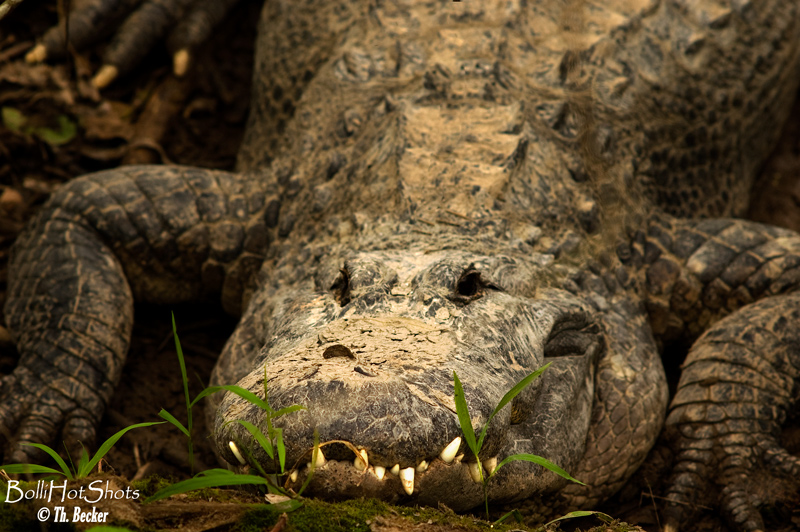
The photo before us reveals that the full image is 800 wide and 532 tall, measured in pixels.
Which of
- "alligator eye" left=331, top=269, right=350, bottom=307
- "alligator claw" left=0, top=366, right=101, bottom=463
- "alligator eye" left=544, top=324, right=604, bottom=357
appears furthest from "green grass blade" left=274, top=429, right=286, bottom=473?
"alligator claw" left=0, top=366, right=101, bottom=463

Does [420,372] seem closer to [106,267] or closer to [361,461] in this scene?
[361,461]

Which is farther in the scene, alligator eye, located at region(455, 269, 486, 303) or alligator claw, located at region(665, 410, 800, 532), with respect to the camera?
alligator claw, located at region(665, 410, 800, 532)

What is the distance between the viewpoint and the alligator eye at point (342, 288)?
293 cm

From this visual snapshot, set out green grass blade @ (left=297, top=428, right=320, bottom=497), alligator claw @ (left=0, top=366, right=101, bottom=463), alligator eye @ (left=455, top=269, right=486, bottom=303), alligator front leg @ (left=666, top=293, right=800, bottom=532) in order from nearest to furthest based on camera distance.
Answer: green grass blade @ (left=297, top=428, right=320, bottom=497)
alligator eye @ (left=455, top=269, right=486, bottom=303)
alligator front leg @ (left=666, top=293, right=800, bottom=532)
alligator claw @ (left=0, top=366, right=101, bottom=463)

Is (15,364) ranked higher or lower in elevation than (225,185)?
lower

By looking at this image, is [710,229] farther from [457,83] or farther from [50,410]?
[50,410]

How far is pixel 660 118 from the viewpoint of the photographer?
4344 millimetres

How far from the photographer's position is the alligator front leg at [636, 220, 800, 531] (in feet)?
10.7

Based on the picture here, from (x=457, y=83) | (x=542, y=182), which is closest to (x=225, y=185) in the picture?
(x=457, y=83)

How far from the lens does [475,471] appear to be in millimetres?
2424

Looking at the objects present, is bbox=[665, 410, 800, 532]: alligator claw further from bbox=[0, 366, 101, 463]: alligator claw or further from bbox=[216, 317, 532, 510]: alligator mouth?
bbox=[0, 366, 101, 463]: alligator claw

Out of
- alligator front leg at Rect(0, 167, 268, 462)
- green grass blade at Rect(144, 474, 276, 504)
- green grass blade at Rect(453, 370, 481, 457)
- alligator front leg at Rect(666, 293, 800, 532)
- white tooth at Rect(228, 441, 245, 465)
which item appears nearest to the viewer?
green grass blade at Rect(144, 474, 276, 504)

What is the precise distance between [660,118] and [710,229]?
2.23 ft

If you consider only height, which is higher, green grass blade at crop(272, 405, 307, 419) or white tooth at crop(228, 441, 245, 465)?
green grass blade at crop(272, 405, 307, 419)
